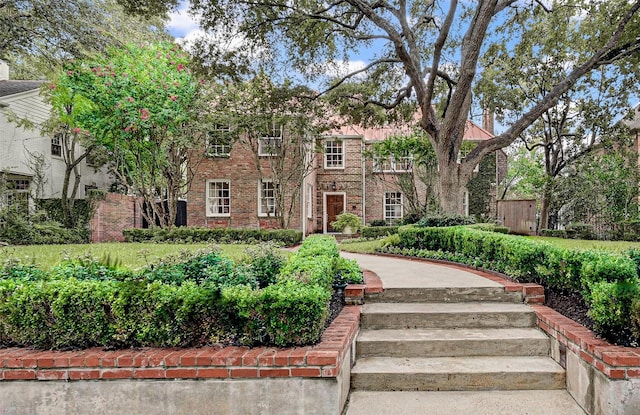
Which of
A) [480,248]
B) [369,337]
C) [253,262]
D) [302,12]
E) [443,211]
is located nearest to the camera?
[369,337]

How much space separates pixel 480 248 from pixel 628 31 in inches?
307

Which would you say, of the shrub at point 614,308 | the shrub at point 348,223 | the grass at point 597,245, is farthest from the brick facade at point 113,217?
the shrub at point 614,308

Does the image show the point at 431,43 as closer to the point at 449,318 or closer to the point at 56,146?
the point at 449,318

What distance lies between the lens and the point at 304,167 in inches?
654

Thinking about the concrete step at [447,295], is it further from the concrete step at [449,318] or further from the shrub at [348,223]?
the shrub at [348,223]

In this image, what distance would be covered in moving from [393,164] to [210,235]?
10.4 m

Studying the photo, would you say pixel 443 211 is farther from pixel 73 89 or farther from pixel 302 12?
pixel 73 89

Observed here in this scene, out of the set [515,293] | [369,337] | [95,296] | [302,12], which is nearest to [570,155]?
[302,12]

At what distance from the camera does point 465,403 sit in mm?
3232

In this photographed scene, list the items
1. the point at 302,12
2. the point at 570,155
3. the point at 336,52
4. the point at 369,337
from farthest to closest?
the point at 570,155 < the point at 336,52 < the point at 302,12 < the point at 369,337

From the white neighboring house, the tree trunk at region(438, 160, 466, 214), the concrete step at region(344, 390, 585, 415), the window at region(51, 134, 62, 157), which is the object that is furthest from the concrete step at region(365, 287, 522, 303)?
the window at region(51, 134, 62, 157)

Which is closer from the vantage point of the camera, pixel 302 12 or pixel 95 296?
pixel 95 296

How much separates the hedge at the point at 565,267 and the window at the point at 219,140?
32.3 ft

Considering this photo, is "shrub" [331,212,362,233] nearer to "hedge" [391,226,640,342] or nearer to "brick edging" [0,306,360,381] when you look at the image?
"hedge" [391,226,640,342]
